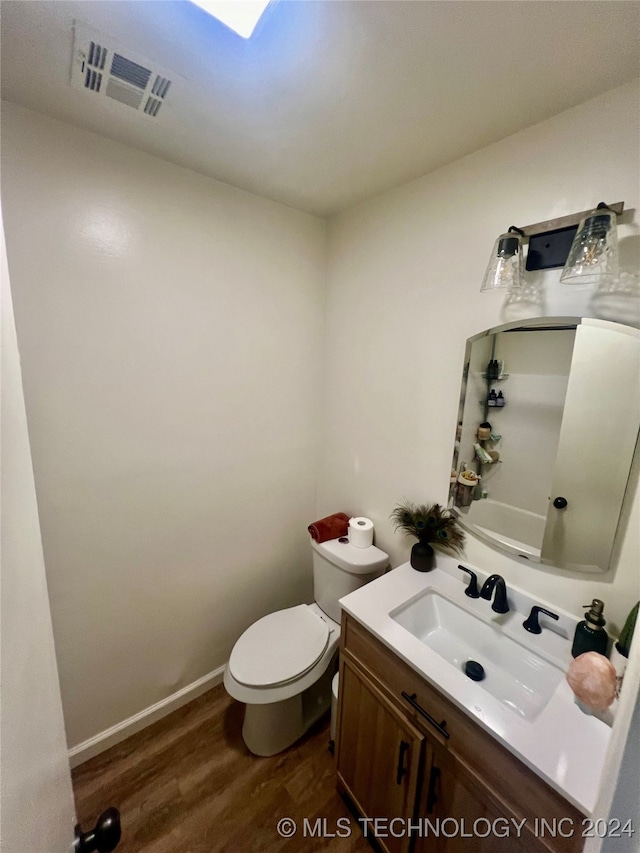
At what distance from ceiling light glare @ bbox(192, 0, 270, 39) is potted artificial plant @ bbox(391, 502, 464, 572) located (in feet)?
5.16

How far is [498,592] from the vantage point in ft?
3.73

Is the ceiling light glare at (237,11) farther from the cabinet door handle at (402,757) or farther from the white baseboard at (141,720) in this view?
the white baseboard at (141,720)

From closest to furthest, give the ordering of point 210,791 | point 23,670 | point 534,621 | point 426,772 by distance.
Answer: point 23,670, point 426,772, point 534,621, point 210,791

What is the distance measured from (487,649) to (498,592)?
0.65ft

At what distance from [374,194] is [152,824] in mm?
2716

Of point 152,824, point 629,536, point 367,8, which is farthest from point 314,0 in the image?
point 152,824

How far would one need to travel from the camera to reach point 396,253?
1487mm

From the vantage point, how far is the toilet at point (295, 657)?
1.36 meters

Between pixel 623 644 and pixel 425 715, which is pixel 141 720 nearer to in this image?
pixel 425 715

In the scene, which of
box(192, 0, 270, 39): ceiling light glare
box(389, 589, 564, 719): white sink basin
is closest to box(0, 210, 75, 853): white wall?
box(192, 0, 270, 39): ceiling light glare

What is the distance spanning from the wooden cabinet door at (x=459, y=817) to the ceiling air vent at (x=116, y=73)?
2.03 metres

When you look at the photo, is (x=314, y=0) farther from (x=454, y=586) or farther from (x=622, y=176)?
(x=454, y=586)

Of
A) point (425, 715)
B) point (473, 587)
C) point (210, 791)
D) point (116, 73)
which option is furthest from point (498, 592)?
point (116, 73)

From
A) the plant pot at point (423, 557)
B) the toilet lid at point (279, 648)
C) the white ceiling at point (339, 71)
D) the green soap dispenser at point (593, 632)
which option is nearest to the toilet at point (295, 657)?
the toilet lid at point (279, 648)
